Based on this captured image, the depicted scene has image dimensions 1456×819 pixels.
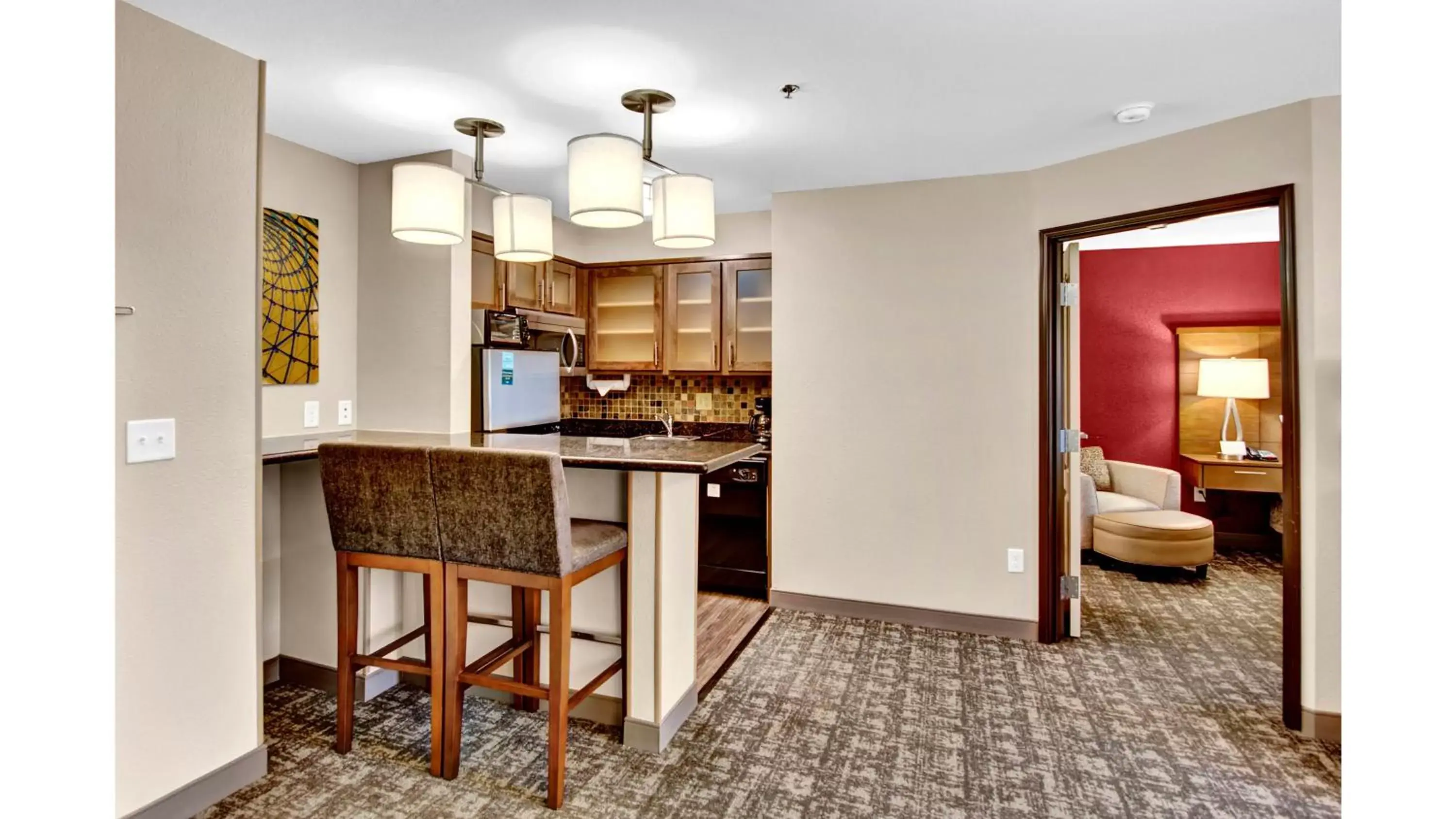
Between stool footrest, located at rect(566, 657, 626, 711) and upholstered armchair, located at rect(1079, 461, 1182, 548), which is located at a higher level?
upholstered armchair, located at rect(1079, 461, 1182, 548)

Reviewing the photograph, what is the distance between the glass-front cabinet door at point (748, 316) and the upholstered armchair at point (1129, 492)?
232cm

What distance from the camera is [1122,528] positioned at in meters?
4.34

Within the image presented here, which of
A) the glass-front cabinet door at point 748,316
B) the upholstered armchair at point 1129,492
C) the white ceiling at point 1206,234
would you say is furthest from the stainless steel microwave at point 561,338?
the upholstered armchair at point 1129,492

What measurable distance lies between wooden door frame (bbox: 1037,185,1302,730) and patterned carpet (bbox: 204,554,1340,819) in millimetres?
186

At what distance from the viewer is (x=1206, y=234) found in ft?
15.7

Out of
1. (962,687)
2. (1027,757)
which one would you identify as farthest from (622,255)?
(1027,757)

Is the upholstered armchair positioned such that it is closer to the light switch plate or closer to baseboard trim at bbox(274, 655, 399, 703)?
baseboard trim at bbox(274, 655, 399, 703)

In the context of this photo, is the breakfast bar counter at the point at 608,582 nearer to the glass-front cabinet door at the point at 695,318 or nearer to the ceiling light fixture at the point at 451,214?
the ceiling light fixture at the point at 451,214

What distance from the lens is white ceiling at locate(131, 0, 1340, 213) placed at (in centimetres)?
197

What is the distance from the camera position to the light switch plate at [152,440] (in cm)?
177

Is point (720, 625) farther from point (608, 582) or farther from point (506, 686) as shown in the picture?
point (506, 686)

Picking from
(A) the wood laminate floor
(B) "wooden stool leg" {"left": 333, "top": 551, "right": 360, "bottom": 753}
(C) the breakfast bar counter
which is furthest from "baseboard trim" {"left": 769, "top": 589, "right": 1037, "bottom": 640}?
(B) "wooden stool leg" {"left": 333, "top": 551, "right": 360, "bottom": 753}

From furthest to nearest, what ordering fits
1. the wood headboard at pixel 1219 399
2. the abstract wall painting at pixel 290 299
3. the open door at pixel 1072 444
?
the wood headboard at pixel 1219 399 → the open door at pixel 1072 444 → the abstract wall painting at pixel 290 299
